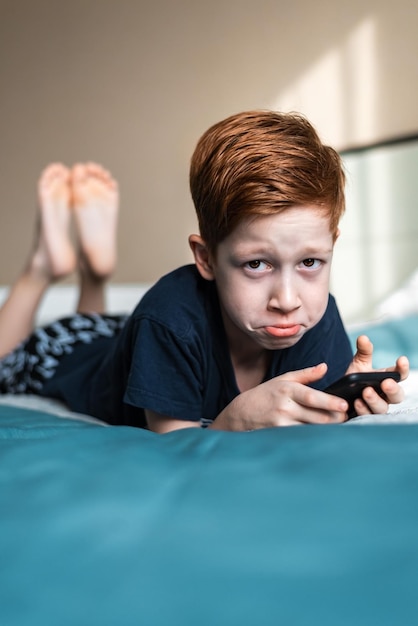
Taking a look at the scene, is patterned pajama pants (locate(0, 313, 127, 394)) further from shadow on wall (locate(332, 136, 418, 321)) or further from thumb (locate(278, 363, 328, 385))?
thumb (locate(278, 363, 328, 385))

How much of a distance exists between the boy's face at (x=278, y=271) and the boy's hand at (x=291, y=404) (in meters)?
0.06

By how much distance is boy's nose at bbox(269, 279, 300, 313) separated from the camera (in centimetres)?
57

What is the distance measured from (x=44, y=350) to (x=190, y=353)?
506 millimetres

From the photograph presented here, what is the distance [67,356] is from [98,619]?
89 centimetres

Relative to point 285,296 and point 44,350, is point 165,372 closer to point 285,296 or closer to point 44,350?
point 285,296

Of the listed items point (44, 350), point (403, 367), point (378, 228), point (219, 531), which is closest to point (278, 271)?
point (403, 367)

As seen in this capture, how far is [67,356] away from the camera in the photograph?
113 cm

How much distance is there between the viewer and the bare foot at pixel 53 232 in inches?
49.6

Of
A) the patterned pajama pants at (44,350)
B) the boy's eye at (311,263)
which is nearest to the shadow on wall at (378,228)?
the patterned pajama pants at (44,350)

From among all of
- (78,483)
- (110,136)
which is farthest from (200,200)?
(110,136)

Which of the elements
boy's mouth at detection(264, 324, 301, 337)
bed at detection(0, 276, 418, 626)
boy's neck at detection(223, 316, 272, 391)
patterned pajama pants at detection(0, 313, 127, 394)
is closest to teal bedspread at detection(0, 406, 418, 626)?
bed at detection(0, 276, 418, 626)

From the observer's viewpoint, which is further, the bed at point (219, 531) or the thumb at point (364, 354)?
the thumb at point (364, 354)

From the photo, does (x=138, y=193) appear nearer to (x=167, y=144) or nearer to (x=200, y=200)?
(x=167, y=144)

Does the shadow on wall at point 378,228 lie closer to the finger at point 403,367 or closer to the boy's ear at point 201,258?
the boy's ear at point 201,258
